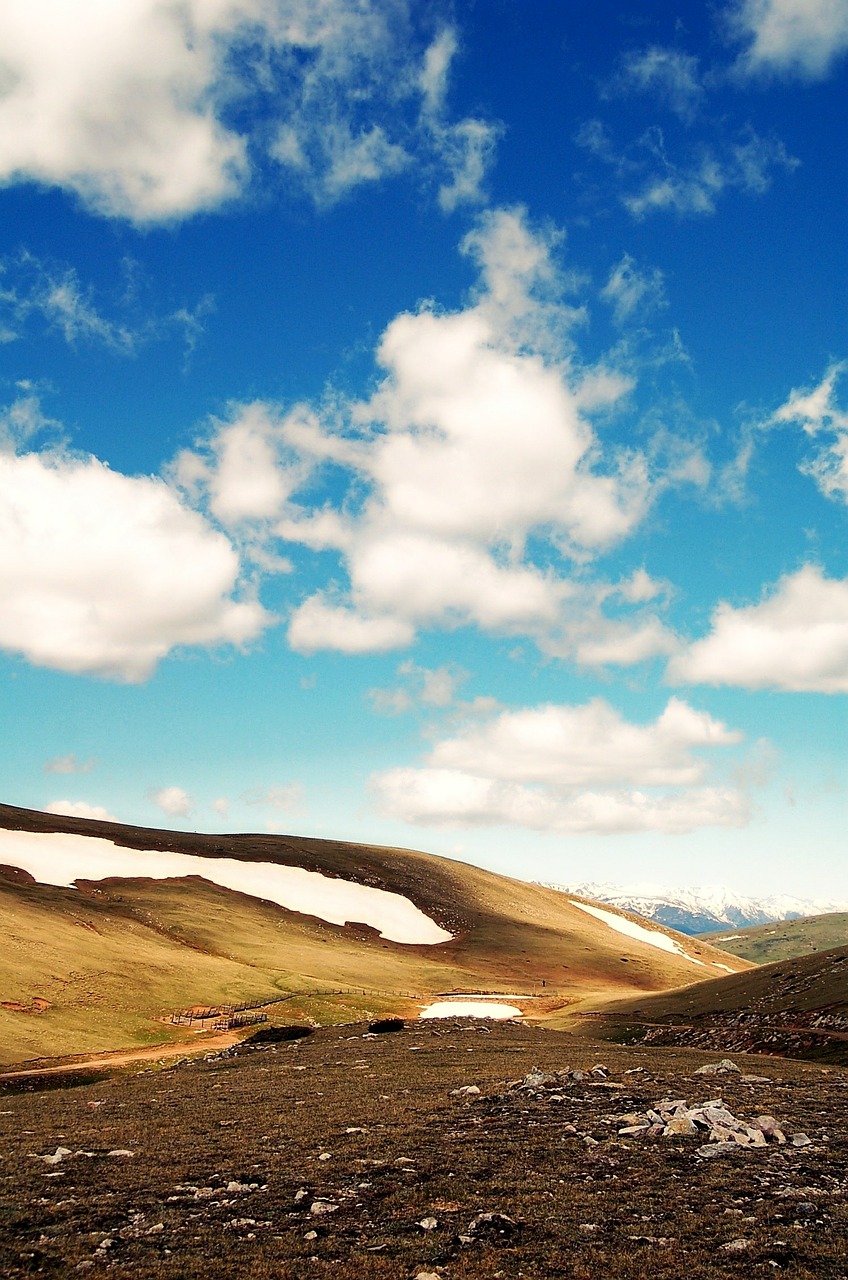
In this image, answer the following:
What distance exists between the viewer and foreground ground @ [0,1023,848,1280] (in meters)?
14.2

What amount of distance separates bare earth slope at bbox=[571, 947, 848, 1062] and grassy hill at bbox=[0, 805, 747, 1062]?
22.0m

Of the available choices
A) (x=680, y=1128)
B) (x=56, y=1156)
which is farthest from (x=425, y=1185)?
(x=56, y=1156)

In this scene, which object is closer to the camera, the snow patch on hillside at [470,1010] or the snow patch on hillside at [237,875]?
the snow patch on hillside at [470,1010]

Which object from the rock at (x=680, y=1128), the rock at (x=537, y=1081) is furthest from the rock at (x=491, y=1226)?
the rock at (x=537, y=1081)

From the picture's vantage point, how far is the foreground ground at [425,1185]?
1422 centimetres

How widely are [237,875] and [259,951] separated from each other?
4124cm

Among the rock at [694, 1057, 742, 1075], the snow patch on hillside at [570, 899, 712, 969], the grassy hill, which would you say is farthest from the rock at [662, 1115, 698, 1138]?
the snow patch on hillside at [570, 899, 712, 969]

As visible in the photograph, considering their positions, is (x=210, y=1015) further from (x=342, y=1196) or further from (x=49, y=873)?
(x=342, y=1196)

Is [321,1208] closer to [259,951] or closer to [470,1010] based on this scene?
[470,1010]

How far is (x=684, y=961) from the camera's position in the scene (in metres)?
163

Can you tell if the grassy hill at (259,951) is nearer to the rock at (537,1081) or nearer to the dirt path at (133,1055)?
the dirt path at (133,1055)

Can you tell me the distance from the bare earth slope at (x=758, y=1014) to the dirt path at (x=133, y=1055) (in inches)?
1296

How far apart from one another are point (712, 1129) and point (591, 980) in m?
117

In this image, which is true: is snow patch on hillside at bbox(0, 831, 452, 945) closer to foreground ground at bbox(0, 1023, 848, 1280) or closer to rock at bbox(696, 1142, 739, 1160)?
foreground ground at bbox(0, 1023, 848, 1280)
